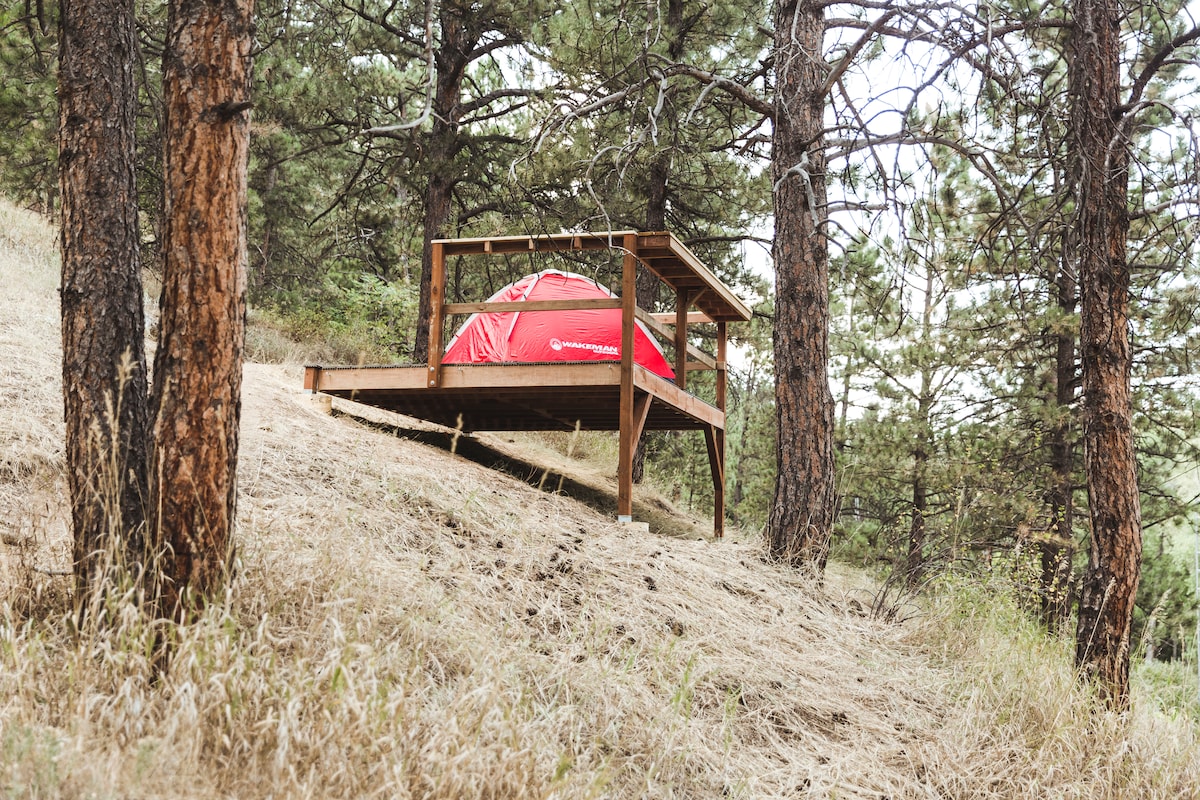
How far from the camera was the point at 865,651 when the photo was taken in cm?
600

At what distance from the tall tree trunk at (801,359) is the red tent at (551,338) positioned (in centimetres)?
211

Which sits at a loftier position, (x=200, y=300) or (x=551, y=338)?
(x=551, y=338)

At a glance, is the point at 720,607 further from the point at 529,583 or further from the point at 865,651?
the point at 529,583

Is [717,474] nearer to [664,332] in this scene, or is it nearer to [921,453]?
[664,332]

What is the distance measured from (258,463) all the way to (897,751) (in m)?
3.88

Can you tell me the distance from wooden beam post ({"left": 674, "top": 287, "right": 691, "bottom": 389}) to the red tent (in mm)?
732

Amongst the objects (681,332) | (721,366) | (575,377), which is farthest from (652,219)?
(575,377)

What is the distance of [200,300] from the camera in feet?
11.0

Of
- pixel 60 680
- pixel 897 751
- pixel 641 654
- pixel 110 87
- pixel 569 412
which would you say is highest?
pixel 110 87

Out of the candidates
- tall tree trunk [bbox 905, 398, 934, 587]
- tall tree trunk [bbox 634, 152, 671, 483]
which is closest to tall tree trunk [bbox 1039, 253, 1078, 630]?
tall tree trunk [bbox 905, 398, 934, 587]

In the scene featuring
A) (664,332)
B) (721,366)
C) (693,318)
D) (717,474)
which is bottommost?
(717,474)

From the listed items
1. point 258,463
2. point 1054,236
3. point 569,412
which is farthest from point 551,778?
point 569,412

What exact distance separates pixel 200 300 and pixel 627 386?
14.0ft

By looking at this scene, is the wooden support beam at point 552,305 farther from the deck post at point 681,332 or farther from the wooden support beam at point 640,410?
the deck post at point 681,332
